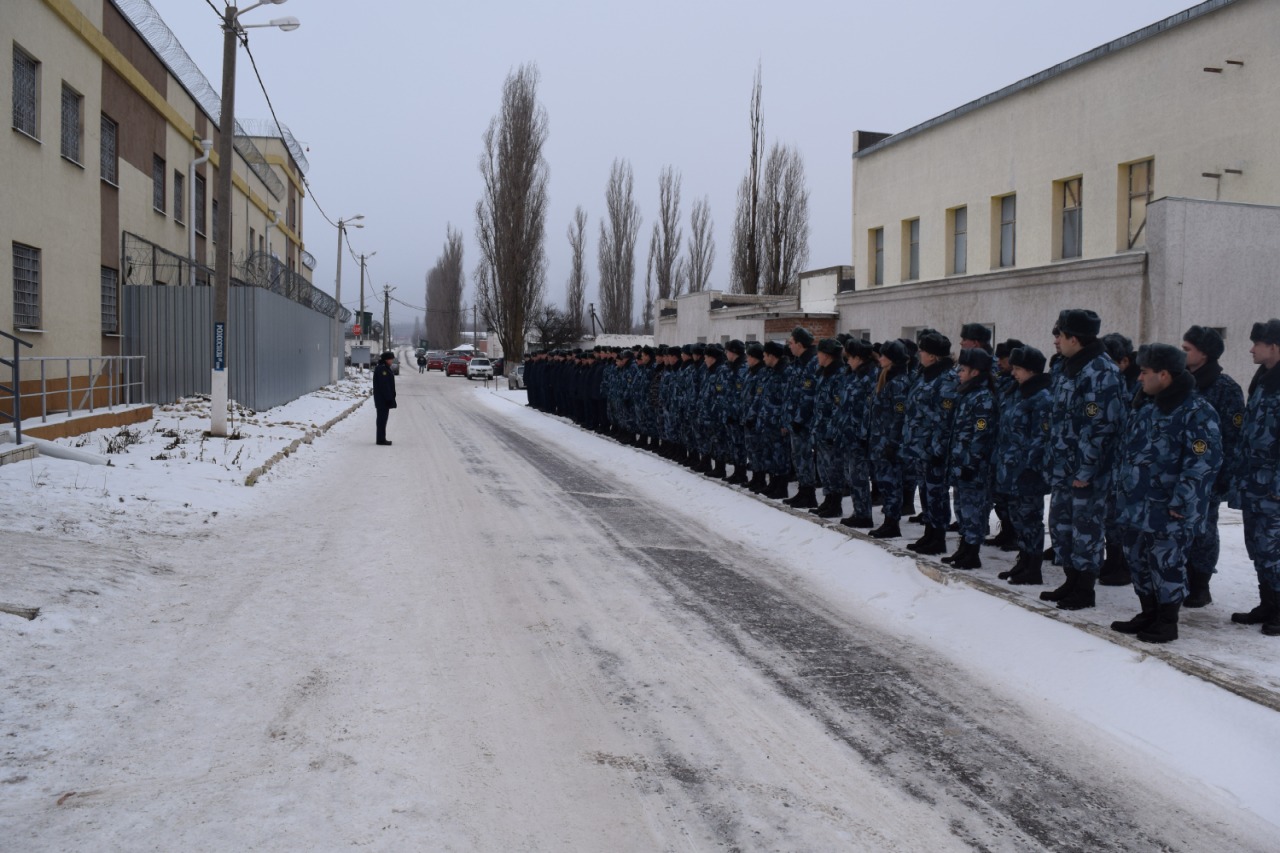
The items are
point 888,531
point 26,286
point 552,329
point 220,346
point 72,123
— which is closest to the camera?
point 888,531

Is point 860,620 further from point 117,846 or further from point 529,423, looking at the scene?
point 529,423

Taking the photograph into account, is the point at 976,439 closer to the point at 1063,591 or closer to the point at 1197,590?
the point at 1063,591

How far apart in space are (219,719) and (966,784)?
3.37m

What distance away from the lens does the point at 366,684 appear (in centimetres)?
521

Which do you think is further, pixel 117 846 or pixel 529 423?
pixel 529 423

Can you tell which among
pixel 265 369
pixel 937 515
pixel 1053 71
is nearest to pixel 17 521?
pixel 937 515

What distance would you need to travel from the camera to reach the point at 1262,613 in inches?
246

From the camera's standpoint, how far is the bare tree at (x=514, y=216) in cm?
5000

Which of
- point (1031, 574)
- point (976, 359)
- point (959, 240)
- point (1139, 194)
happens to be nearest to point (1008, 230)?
point (959, 240)

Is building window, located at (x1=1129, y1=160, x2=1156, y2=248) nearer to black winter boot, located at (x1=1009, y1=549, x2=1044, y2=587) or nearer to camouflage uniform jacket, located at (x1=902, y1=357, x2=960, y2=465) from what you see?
camouflage uniform jacket, located at (x1=902, y1=357, x2=960, y2=465)

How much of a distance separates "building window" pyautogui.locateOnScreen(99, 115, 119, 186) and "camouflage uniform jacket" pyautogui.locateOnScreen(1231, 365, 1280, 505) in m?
19.0

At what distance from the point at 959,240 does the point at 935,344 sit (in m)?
15.2

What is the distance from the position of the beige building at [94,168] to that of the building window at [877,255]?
1589cm

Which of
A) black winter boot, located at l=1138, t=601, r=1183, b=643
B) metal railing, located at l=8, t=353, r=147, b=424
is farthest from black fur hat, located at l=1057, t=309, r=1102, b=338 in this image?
metal railing, located at l=8, t=353, r=147, b=424
